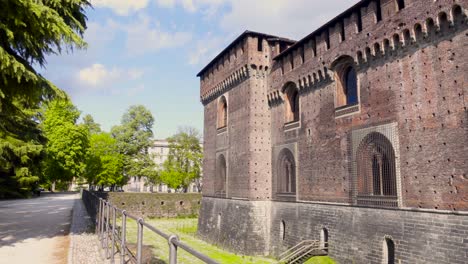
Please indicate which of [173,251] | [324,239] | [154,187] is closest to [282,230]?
[324,239]

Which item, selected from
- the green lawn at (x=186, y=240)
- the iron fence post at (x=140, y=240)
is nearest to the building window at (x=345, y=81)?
the green lawn at (x=186, y=240)

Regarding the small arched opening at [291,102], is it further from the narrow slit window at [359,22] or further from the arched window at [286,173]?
the narrow slit window at [359,22]

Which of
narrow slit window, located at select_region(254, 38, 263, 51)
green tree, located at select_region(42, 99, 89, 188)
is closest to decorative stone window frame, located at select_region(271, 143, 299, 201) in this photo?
narrow slit window, located at select_region(254, 38, 263, 51)

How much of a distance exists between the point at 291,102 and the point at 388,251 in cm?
932

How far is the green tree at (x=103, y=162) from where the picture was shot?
39375mm

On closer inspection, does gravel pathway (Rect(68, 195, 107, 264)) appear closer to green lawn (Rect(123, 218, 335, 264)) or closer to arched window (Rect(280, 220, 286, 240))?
green lawn (Rect(123, 218, 335, 264))

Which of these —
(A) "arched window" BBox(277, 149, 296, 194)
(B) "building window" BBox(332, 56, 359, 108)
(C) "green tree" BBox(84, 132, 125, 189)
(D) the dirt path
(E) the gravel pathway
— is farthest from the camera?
(C) "green tree" BBox(84, 132, 125, 189)

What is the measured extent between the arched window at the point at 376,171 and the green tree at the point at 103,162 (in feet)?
104

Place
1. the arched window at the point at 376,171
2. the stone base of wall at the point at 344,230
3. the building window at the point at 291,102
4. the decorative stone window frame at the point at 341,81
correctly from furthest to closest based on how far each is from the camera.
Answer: the building window at the point at 291,102 < the decorative stone window frame at the point at 341,81 < the arched window at the point at 376,171 < the stone base of wall at the point at 344,230

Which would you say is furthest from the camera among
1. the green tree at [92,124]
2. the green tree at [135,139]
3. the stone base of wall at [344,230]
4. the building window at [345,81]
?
the green tree at [92,124]

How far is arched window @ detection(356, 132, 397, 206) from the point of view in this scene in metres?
12.5

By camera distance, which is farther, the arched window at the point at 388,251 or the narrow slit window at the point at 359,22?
the narrow slit window at the point at 359,22

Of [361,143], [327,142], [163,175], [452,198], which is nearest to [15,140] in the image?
[163,175]

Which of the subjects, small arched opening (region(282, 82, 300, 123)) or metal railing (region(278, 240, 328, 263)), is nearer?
metal railing (region(278, 240, 328, 263))
